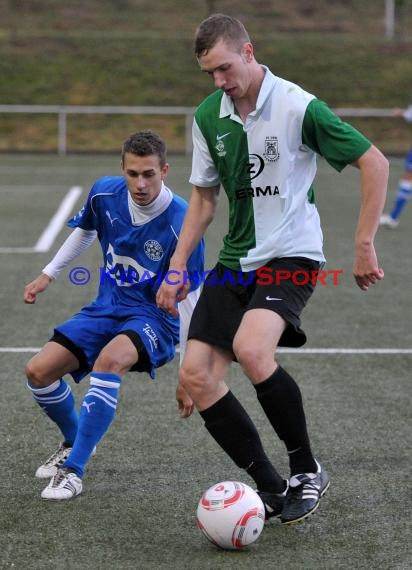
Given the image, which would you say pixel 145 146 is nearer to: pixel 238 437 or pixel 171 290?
pixel 171 290

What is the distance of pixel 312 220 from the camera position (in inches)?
161

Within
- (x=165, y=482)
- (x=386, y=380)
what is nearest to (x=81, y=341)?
(x=165, y=482)

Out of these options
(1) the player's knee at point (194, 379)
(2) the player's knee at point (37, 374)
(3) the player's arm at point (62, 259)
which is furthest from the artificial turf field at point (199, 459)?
(3) the player's arm at point (62, 259)

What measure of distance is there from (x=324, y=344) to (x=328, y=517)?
3.18 metres

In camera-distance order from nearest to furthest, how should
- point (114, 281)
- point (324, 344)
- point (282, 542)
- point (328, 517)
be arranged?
point (282, 542) → point (328, 517) → point (114, 281) → point (324, 344)

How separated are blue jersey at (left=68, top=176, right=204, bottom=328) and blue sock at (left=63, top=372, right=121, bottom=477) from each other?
1.41 feet

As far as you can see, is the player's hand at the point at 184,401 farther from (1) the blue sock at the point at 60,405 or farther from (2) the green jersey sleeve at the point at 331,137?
(2) the green jersey sleeve at the point at 331,137

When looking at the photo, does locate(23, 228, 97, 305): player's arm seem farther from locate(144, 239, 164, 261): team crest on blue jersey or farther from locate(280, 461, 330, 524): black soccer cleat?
locate(280, 461, 330, 524): black soccer cleat

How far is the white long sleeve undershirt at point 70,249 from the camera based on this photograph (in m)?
4.84

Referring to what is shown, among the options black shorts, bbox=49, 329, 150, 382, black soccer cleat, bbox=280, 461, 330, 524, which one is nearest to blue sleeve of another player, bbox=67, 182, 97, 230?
black shorts, bbox=49, 329, 150, 382

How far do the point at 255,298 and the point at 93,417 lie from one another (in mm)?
895

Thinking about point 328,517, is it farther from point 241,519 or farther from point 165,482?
point 165,482

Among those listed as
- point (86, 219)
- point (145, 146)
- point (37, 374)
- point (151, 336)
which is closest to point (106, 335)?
point (151, 336)

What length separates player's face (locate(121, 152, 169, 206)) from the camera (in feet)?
14.8
